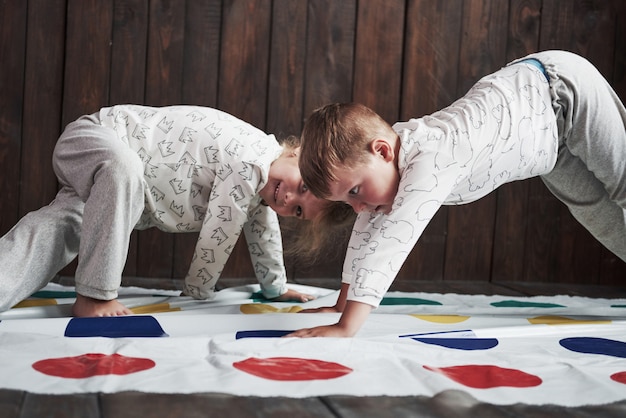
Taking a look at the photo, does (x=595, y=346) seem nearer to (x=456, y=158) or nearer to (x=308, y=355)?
(x=456, y=158)

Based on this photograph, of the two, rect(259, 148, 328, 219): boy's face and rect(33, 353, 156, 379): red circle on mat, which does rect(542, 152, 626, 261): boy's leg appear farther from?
rect(33, 353, 156, 379): red circle on mat

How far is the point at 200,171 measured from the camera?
1.70 metres

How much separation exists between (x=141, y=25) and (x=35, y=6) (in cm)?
29

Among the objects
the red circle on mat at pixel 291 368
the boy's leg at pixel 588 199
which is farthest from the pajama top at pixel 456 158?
the red circle on mat at pixel 291 368

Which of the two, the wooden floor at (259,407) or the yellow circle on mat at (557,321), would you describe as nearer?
the wooden floor at (259,407)

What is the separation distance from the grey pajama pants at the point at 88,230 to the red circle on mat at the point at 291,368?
50 cm

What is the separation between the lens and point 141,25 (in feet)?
7.23

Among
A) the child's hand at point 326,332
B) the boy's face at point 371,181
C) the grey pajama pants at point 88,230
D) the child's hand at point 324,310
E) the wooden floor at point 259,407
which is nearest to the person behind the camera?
the wooden floor at point 259,407

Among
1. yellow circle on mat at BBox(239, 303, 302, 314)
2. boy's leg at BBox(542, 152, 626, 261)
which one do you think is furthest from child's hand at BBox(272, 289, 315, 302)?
boy's leg at BBox(542, 152, 626, 261)

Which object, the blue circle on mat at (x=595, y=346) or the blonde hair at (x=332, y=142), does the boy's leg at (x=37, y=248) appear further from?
the blue circle on mat at (x=595, y=346)

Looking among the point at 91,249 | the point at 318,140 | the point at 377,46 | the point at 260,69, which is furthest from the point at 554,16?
the point at 91,249

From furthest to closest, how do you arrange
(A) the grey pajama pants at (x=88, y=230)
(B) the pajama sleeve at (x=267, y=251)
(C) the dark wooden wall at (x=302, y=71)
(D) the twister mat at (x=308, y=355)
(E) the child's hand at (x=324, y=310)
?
(C) the dark wooden wall at (x=302, y=71)
(B) the pajama sleeve at (x=267, y=251)
(E) the child's hand at (x=324, y=310)
(A) the grey pajama pants at (x=88, y=230)
(D) the twister mat at (x=308, y=355)

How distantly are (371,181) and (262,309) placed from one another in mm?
413

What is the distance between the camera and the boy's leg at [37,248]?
1.47 meters
